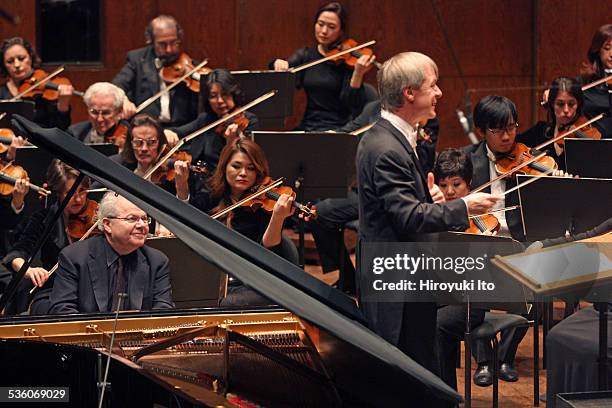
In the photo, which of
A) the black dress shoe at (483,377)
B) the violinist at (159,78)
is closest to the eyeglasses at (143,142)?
the violinist at (159,78)

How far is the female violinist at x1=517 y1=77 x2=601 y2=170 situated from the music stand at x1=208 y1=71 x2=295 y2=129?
1.16 m

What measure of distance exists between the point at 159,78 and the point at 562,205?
2585 millimetres

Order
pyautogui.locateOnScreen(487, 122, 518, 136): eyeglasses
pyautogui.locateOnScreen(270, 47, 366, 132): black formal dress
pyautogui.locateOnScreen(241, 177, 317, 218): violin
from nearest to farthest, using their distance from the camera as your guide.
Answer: pyautogui.locateOnScreen(241, 177, 317, 218): violin < pyautogui.locateOnScreen(487, 122, 518, 136): eyeglasses < pyautogui.locateOnScreen(270, 47, 366, 132): black formal dress

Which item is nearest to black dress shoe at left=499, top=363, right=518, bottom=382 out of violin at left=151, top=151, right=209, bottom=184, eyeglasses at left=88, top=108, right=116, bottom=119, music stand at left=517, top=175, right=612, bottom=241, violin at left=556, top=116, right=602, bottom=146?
music stand at left=517, top=175, right=612, bottom=241

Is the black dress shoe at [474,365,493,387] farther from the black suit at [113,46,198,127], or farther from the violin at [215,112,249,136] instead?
the black suit at [113,46,198,127]

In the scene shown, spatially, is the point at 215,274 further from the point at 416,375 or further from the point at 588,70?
the point at 588,70

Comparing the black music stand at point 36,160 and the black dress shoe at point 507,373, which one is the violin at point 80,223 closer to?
the black music stand at point 36,160

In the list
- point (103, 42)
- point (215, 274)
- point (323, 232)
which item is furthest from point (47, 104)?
point (215, 274)

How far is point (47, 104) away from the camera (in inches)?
225

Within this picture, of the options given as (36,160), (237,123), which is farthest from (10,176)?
(237,123)

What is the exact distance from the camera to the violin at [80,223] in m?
4.11

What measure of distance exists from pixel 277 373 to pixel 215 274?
1085 mm

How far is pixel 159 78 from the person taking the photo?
561cm

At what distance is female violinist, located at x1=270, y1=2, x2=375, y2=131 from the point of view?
5.46 m
